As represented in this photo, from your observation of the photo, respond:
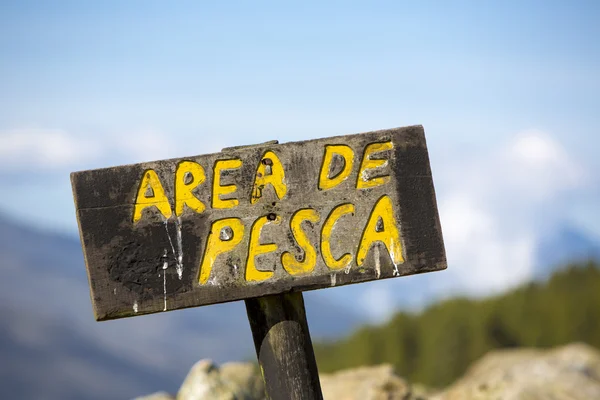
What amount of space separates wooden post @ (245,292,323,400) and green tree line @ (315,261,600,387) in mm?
15703

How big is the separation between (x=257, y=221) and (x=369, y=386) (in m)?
3.53

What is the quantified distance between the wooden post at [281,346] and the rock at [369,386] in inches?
112

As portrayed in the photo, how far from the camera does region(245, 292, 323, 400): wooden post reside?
5.80 metres

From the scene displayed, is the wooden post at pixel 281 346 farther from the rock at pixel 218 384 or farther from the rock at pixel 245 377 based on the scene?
the rock at pixel 245 377

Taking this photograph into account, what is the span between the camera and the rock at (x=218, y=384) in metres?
8.02

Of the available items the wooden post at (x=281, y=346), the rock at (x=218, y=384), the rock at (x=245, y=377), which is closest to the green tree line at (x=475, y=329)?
the rock at (x=245, y=377)

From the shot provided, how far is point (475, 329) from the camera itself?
21875mm

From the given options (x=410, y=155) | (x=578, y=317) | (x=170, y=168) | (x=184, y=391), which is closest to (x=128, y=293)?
(x=170, y=168)

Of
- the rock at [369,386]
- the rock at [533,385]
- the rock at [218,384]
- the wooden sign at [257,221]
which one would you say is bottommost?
the rock at [533,385]

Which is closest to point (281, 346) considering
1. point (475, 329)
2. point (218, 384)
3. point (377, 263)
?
point (377, 263)

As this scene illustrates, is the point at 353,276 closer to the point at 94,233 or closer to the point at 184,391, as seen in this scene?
the point at 94,233

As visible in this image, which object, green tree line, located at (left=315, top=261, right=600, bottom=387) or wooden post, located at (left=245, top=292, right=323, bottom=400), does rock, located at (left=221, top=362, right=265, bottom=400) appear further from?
green tree line, located at (left=315, top=261, right=600, bottom=387)

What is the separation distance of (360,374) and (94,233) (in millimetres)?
4477

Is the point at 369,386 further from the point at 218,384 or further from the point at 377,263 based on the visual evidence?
the point at 377,263
